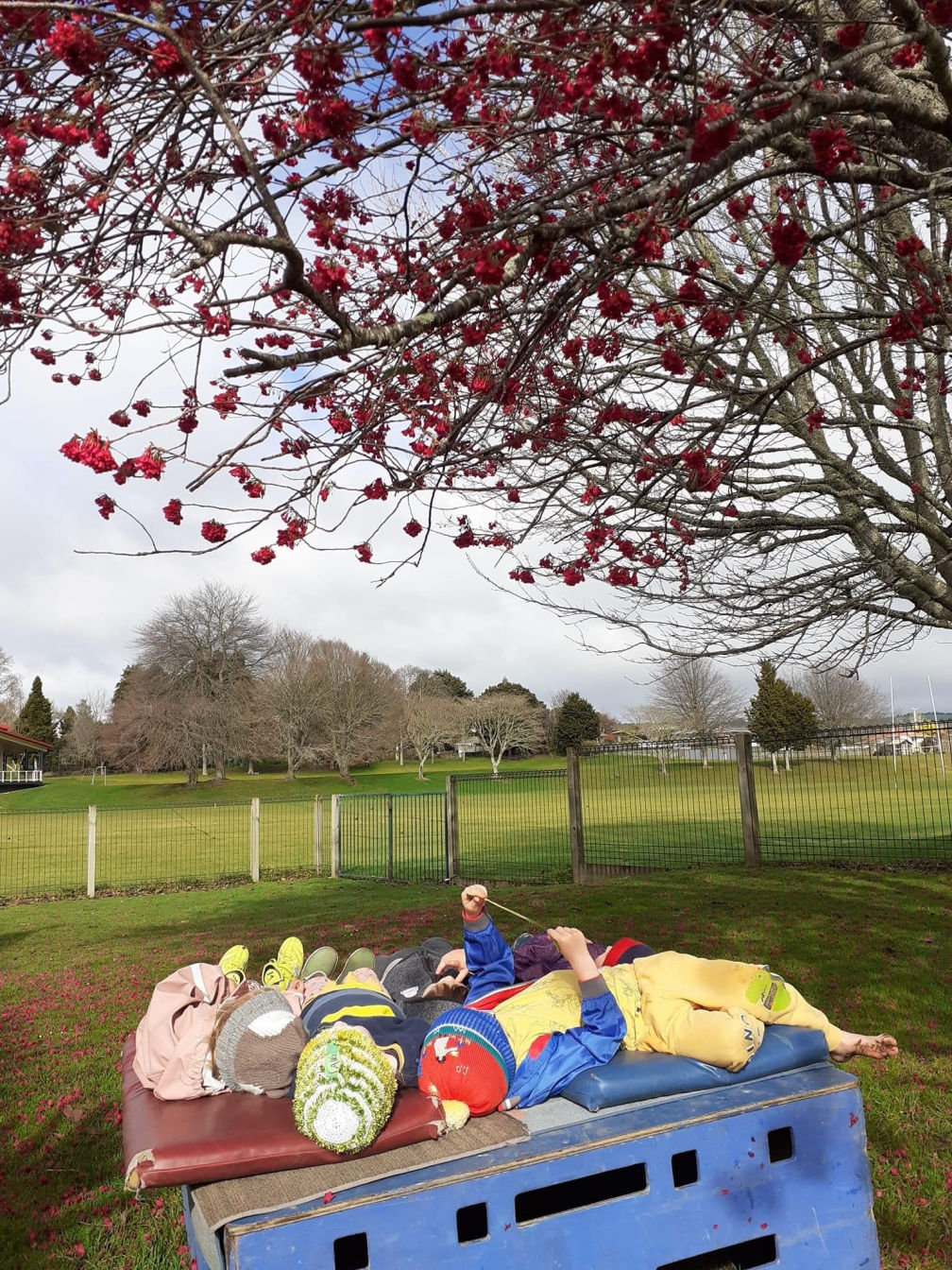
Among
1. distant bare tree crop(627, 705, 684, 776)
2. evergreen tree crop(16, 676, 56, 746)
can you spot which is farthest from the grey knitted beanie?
evergreen tree crop(16, 676, 56, 746)

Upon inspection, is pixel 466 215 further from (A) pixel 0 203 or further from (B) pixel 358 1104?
(B) pixel 358 1104

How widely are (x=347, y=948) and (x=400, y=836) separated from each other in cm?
741

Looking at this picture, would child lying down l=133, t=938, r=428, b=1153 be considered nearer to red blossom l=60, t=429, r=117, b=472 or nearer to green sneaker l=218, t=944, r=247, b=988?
green sneaker l=218, t=944, r=247, b=988

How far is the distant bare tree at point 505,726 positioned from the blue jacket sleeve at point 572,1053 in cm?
5204

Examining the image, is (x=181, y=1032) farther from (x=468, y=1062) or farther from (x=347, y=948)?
(x=347, y=948)

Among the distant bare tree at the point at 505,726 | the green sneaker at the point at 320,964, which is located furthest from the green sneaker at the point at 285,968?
the distant bare tree at the point at 505,726

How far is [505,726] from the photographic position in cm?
5659

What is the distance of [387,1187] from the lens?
2475 millimetres

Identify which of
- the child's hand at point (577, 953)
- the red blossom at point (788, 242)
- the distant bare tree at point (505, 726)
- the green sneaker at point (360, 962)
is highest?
the red blossom at point (788, 242)

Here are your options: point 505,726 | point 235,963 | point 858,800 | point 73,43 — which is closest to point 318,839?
point 858,800

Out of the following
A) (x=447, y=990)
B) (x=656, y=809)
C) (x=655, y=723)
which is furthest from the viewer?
(x=655, y=723)

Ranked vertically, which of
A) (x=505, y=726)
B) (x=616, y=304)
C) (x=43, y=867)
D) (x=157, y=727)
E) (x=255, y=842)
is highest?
(x=616, y=304)

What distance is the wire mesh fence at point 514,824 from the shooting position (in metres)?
14.5

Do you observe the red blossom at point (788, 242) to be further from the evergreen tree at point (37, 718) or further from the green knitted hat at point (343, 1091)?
the evergreen tree at point (37, 718)
